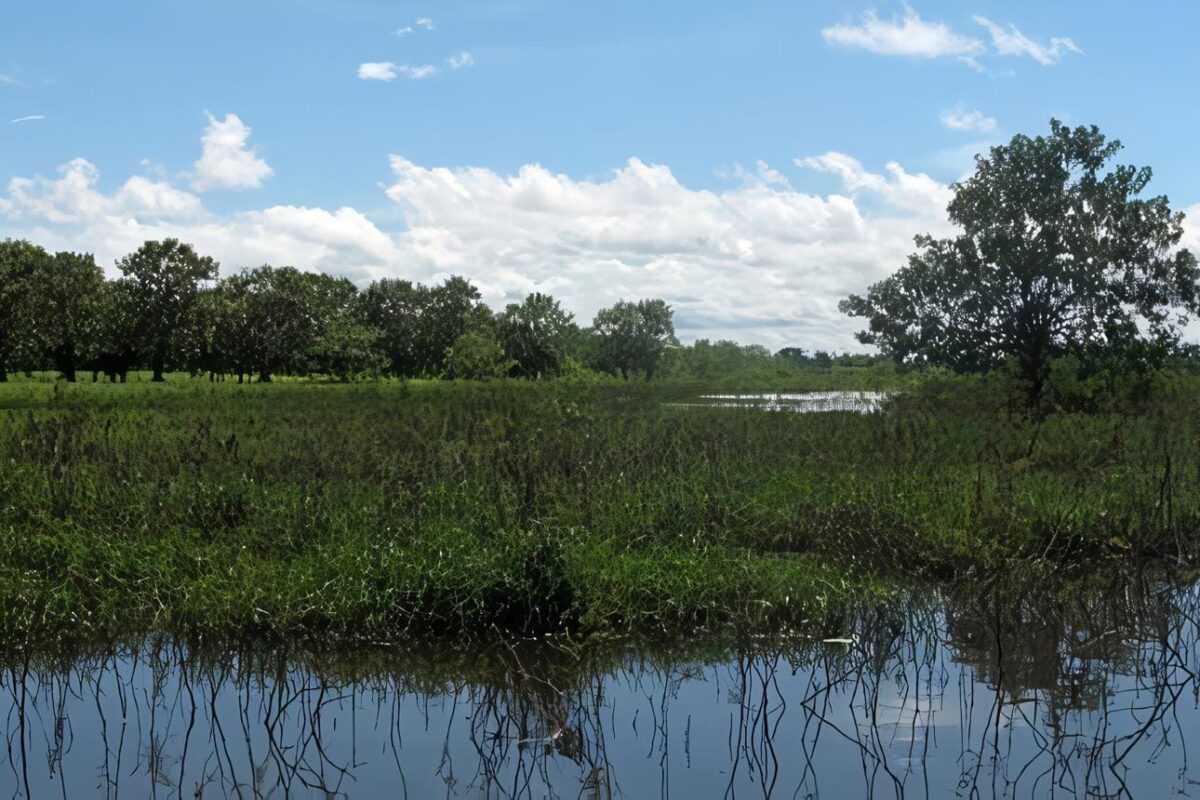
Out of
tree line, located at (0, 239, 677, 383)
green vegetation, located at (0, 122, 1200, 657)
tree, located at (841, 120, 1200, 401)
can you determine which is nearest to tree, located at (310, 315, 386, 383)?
tree line, located at (0, 239, 677, 383)

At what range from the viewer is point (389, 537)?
35.3ft

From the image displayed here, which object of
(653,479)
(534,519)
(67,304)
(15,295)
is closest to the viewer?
(534,519)

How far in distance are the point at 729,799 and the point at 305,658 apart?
418 centimetres

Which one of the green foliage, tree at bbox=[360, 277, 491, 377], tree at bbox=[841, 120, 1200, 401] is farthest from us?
tree at bbox=[360, 277, 491, 377]

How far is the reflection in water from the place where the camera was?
608 centimetres

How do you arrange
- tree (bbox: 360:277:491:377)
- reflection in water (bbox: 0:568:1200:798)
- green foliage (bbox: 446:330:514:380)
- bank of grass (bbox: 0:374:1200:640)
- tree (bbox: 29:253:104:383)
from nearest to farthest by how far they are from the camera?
reflection in water (bbox: 0:568:1200:798) < bank of grass (bbox: 0:374:1200:640) < green foliage (bbox: 446:330:514:380) < tree (bbox: 29:253:104:383) < tree (bbox: 360:277:491:377)

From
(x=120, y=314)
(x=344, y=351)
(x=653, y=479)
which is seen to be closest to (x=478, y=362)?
(x=344, y=351)

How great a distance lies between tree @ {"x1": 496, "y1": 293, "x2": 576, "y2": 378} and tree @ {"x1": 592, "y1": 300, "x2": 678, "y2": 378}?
2489 cm

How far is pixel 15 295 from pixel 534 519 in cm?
4263

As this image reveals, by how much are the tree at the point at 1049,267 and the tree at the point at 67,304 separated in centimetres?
4006

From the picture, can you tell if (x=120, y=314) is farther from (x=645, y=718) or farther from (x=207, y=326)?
(x=645, y=718)

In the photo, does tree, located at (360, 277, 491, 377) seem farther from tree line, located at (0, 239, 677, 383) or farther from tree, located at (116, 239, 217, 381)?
tree, located at (116, 239, 217, 381)

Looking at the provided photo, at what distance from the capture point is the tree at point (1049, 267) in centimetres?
3262

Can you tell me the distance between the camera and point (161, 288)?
5844 centimetres
